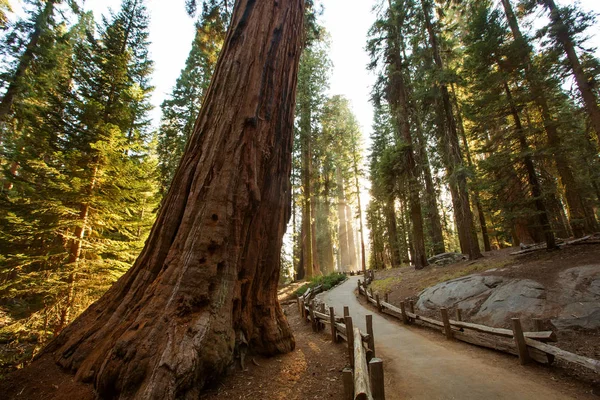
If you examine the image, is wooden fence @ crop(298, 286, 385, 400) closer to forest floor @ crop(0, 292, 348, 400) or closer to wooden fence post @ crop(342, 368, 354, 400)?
wooden fence post @ crop(342, 368, 354, 400)

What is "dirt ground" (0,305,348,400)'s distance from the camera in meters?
3.19

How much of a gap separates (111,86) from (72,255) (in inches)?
261

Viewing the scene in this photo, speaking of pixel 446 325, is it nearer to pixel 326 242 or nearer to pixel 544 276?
pixel 544 276

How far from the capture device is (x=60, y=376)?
3.46 meters

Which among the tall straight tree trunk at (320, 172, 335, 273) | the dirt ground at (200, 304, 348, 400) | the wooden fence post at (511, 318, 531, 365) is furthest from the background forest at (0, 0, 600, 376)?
the tall straight tree trunk at (320, 172, 335, 273)

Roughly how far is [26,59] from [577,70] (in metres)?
23.5

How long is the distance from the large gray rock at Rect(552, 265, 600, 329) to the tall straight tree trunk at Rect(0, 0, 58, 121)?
20832 millimetres

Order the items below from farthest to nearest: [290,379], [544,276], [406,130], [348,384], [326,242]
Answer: [326,242], [406,130], [544,276], [290,379], [348,384]

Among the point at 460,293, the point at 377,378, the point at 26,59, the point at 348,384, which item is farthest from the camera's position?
the point at 26,59

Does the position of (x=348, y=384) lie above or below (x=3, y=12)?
below

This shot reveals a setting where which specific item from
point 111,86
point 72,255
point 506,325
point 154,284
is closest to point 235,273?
point 154,284

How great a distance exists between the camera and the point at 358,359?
12.2ft

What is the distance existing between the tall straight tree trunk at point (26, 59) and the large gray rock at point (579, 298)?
20832 millimetres

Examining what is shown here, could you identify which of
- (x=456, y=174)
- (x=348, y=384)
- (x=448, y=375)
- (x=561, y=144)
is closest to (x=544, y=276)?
(x=456, y=174)
